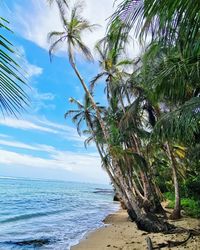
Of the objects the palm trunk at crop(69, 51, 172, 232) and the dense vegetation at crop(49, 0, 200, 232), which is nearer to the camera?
the dense vegetation at crop(49, 0, 200, 232)

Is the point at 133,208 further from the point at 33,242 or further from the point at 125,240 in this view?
the point at 33,242

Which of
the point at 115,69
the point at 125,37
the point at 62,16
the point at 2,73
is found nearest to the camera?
the point at 2,73

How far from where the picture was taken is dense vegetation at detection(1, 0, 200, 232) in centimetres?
219

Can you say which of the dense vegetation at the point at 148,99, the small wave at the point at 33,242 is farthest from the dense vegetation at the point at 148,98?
the small wave at the point at 33,242

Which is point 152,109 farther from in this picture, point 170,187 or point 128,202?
point 170,187

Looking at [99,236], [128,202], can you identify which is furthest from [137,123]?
[99,236]

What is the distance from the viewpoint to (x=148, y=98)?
43.0 ft

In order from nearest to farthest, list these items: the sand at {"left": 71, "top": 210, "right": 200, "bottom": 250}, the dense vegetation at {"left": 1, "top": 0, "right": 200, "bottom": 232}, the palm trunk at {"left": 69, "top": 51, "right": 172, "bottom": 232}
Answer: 1. the dense vegetation at {"left": 1, "top": 0, "right": 200, "bottom": 232}
2. the sand at {"left": 71, "top": 210, "right": 200, "bottom": 250}
3. the palm trunk at {"left": 69, "top": 51, "right": 172, "bottom": 232}

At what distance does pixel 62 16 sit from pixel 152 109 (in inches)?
255

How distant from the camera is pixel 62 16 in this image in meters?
16.3

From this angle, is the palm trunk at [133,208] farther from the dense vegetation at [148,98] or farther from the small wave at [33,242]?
the small wave at [33,242]

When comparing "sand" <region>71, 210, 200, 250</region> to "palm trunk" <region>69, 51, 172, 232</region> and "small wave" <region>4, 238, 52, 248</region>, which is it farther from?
"small wave" <region>4, 238, 52, 248</region>

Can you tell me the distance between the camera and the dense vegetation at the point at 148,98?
7.17 feet

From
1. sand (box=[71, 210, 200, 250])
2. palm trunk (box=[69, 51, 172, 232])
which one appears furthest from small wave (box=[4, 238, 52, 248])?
palm trunk (box=[69, 51, 172, 232])
